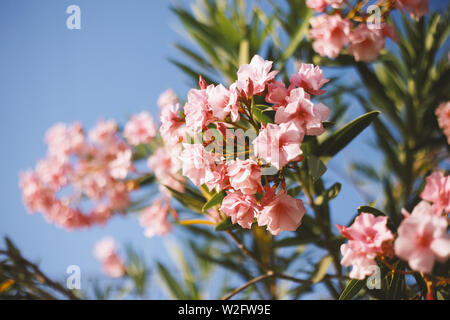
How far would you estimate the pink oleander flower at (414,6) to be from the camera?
93 centimetres

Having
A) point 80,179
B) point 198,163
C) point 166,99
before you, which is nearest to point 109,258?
point 80,179

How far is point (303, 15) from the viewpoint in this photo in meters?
1.35

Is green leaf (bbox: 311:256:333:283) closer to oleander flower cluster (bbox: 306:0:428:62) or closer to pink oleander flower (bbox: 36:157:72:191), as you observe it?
oleander flower cluster (bbox: 306:0:428:62)

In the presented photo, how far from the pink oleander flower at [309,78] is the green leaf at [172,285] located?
111 centimetres

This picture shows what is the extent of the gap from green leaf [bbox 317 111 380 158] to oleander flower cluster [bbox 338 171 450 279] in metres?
0.23

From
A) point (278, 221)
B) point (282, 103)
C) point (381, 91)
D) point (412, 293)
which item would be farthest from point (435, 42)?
point (278, 221)

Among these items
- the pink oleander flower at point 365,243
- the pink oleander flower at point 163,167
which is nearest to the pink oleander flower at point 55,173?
the pink oleander flower at point 163,167

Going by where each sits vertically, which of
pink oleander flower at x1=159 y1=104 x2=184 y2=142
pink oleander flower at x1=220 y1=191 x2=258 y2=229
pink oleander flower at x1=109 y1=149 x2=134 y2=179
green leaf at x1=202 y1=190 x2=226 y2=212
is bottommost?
pink oleander flower at x1=220 y1=191 x2=258 y2=229

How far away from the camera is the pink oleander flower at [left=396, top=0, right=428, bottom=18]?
0.93 metres

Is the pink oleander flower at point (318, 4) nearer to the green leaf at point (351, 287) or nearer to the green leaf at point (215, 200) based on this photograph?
the green leaf at point (215, 200)

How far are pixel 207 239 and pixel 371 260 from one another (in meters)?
1.30

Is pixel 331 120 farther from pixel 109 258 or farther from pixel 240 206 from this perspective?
pixel 109 258

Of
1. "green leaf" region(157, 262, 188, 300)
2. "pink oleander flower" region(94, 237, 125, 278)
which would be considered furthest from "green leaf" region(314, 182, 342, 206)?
"pink oleander flower" region(94, 237, 125, 278)

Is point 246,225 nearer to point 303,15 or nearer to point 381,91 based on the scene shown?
point 381,91
